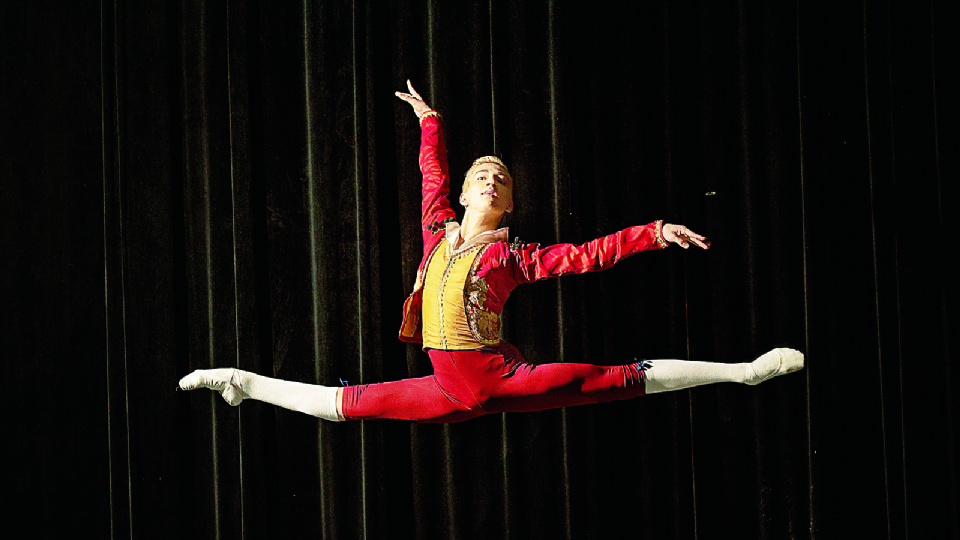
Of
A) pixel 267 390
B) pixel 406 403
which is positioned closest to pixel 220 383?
pixel 267 390

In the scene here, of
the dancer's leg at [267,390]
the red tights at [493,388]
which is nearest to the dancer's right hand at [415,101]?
the red tights at [493,388]

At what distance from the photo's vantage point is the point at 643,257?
6.93ft

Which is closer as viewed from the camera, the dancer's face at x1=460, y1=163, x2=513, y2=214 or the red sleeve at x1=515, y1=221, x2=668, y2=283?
the red sleeve at x1=515, y1=221, x2=668, y2=283

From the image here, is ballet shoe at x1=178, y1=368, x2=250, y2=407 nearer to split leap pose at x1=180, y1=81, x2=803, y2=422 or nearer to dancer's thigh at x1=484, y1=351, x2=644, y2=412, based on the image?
split leap pose at x1=180, y1=81, x2=803, y2=422

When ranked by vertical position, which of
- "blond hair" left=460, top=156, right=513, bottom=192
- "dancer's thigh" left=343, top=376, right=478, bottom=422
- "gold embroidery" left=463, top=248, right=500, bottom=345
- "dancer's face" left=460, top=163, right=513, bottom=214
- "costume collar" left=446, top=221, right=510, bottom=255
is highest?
"blond hair" left=460, top=156, right=513, bottom=192

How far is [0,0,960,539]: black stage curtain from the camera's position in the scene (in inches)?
81.6

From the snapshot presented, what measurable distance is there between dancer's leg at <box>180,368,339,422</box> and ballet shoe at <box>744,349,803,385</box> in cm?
125

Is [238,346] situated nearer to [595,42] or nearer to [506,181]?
[506,181]

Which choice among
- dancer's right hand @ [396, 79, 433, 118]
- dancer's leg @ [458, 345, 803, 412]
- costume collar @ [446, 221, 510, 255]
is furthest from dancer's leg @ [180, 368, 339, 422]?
dancer's right hand @ [396, 79, 433, 118]

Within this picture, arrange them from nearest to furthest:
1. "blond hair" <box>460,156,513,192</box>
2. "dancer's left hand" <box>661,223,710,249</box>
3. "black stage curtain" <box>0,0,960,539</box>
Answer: "dancer's left hand" <box>661,223,710,249</box>
"blond hair" <box>460,156,513,192</box>
"black stage curtain" <box>0,0,960,539</box>

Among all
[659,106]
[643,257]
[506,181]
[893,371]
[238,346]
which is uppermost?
[659,106]

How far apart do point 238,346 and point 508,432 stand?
3.14ft

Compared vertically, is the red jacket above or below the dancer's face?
below

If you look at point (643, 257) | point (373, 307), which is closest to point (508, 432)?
point (373, 307)
